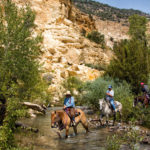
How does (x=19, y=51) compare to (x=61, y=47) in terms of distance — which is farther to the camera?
(x=61, y=47)

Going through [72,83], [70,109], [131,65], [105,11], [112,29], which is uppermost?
[105,11]

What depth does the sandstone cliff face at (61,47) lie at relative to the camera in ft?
114

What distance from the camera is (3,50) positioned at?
38.4 ft

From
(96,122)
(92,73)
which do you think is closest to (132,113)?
(96,122)

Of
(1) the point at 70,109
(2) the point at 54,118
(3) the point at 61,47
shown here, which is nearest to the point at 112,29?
(3) the point at 61,47

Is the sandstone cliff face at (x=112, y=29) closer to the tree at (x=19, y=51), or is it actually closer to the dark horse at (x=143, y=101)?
the dark horse at (x=143, y=101)

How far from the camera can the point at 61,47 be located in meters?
41.5

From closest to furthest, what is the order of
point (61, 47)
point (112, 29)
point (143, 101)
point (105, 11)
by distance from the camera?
point (143, 101), point (61, 47), point (112, 29), point (105, 11)

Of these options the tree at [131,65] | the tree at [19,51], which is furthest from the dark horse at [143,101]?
the tree at [19,51]

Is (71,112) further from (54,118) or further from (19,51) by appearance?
(19,51)

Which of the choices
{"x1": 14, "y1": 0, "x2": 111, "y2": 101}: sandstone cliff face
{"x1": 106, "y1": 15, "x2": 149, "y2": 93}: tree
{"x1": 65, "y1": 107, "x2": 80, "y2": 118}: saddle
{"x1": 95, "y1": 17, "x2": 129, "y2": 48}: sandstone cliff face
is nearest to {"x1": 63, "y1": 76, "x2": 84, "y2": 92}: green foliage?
{"x1": 14, "y1": 0, "x2": 111, "y2": 101}: sandstone cliff face

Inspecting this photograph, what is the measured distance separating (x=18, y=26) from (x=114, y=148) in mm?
10348

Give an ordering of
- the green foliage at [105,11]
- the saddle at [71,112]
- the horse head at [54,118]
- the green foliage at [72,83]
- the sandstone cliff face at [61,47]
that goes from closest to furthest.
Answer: the horse head at [54,118], the saddle at [71,112], the green foliage at [72,83], the sandstone cliff face at [61,47], the green foliage at [105,11]

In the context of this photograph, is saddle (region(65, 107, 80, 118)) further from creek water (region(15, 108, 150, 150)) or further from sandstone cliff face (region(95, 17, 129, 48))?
sandstone cliff face (region(95, 17, 129, 48))
